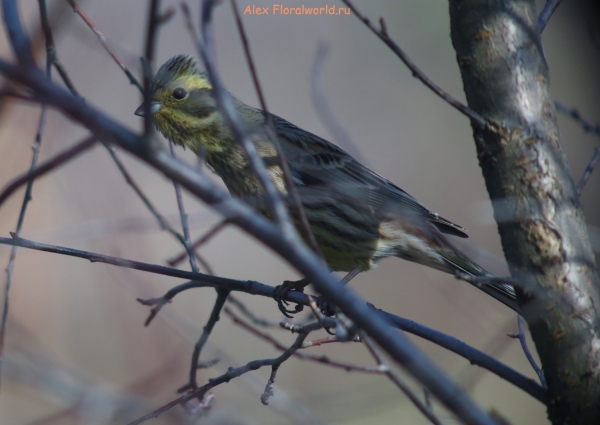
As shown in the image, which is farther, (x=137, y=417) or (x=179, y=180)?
(x=137, y=417)

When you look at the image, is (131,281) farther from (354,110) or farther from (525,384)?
(354,110)

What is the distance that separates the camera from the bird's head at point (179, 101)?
13.5ft

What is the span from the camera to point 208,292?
873 centimetres

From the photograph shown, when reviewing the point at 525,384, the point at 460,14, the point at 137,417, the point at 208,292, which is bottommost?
the point at 525,384

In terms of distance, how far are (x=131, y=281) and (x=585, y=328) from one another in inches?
76.3

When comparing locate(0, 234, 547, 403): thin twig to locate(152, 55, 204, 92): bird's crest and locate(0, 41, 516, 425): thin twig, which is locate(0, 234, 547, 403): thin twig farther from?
locate(152, 55, 204, 92): bird's crest

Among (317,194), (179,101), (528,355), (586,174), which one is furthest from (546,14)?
(179,101)

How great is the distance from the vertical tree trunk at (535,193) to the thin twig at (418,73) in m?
0.10

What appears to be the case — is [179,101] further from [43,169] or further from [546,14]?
[43,169]

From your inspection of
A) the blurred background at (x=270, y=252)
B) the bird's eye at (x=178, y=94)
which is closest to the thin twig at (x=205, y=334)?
the blurred background at (x=270, y=252)

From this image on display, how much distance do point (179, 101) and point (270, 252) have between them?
1.68 meters

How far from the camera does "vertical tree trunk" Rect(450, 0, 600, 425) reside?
239cm

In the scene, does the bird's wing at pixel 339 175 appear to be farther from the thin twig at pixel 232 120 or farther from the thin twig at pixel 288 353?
the thin twig at pixel 232 120

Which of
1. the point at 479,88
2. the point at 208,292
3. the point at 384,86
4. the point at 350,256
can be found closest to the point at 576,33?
the point at 384,86
